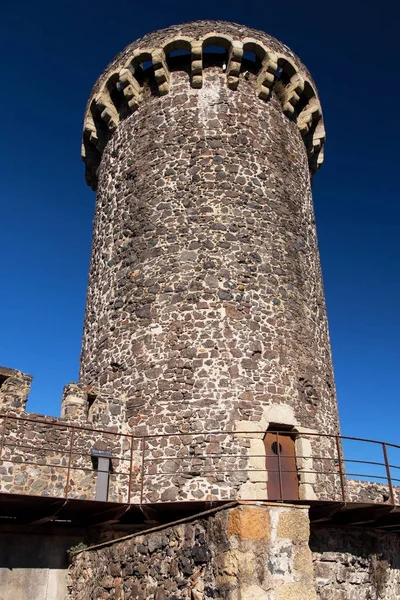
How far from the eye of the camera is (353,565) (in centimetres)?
955

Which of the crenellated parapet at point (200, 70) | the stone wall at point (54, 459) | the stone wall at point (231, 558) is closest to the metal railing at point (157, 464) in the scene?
the stone wall at point (54, 459)

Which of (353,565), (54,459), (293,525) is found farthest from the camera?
(54,459)

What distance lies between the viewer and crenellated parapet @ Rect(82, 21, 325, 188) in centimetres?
1364

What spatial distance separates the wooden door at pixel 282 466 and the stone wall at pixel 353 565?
4.01 feet

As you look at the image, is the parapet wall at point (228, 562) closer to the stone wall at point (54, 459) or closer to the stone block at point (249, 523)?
the stone block at point (249, 523)

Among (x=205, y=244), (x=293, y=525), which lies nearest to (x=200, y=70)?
(x=205, y=244)

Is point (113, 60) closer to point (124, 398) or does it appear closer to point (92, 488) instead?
point (124, 398)

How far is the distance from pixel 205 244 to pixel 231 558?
23.0ft

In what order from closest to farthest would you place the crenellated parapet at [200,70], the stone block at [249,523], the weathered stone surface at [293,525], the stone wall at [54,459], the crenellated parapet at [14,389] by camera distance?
1. the stone block at [249,523]
2. the weathered stone surface at [293,525]
3. the stone wall at [54,459]
4. the crenellated parapet at [14,389]
5. the crenellated parapet at [200,70]

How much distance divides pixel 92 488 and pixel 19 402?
205 centimetres

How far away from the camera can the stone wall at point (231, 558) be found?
5.99 meters

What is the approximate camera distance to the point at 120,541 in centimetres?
807

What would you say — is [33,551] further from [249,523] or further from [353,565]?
[353,565]

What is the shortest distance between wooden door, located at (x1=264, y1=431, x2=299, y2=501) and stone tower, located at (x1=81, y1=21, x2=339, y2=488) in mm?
345
